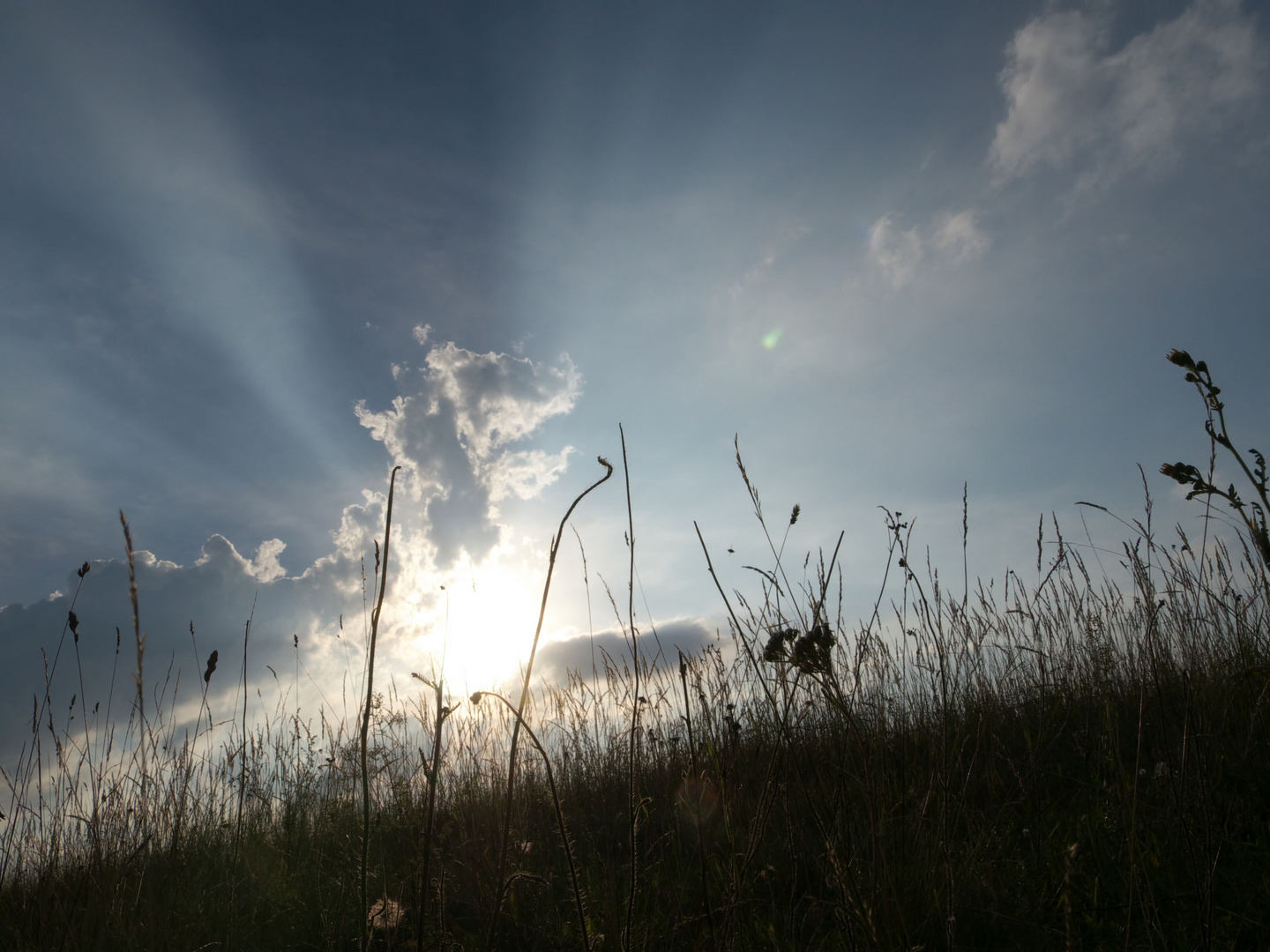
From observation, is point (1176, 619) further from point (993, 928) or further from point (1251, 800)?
point (993, 928)

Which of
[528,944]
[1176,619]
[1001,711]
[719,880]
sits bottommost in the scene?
[528,944]

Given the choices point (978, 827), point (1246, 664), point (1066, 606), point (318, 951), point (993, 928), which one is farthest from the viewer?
point (1066, 606)

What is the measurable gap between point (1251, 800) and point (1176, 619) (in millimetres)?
2846

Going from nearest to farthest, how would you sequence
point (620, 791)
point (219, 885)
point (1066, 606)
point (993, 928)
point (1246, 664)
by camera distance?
point (993, 928)
point (219, 885)
point (1246, 664)
point (620, 791)
point (1066, 606)

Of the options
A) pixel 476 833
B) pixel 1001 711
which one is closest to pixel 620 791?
pixel 476 833

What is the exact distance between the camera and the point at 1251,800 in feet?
7.54

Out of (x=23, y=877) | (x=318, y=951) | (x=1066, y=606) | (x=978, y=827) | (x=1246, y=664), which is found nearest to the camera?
(x=318, y=951)

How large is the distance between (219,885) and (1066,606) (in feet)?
20.4

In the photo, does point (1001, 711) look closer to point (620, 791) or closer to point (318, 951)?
point (620, 791)

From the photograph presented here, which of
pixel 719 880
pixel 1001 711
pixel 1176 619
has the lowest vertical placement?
pixel 719 880

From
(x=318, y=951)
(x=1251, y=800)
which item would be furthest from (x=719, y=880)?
(x=1251, y=800)

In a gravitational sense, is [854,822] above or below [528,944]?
above

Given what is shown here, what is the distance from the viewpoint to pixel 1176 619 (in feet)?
15.1

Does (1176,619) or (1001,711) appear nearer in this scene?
(1001,711)
